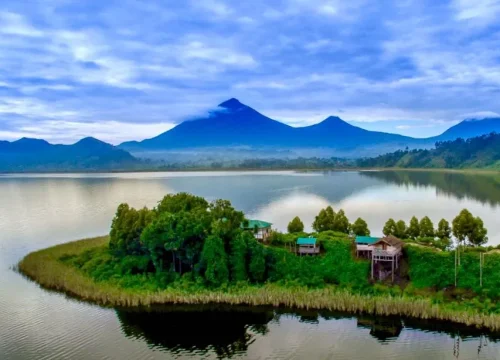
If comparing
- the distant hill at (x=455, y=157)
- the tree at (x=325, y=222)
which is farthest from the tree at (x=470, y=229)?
the distant hill at (x=455, y=157)

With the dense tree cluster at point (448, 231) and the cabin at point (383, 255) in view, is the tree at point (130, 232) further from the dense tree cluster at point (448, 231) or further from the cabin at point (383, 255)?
the dense tree cluster at point (448, 231)

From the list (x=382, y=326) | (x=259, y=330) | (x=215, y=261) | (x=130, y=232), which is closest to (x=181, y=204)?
(x=130, y=232)

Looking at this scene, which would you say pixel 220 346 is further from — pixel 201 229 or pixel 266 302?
pixel 201 229

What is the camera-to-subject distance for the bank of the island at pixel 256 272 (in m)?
20.5

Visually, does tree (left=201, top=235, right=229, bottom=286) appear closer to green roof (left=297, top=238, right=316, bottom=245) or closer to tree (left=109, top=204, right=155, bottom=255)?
green roof (left=297, top=238, right=316, bottom=245)

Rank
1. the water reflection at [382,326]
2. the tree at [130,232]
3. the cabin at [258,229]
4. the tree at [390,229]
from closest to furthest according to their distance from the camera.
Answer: the water reflection at [382,326]
the tree at [130,232]
the cabin at [258,229]
the tree at [390,229]

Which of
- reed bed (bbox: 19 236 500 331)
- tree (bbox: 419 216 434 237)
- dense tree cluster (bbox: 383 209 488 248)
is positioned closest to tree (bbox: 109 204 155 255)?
reed bed (bbox: 19 236 500 331)

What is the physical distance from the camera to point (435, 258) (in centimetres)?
2242

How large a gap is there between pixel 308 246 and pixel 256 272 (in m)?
3.54

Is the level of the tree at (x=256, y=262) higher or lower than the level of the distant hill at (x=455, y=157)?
lower

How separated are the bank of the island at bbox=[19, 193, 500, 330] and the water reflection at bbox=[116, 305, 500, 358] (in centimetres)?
57

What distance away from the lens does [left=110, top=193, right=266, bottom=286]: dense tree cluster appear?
23172mm

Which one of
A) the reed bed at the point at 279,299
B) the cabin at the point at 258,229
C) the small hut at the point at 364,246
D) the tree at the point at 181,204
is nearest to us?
the reed bed at the point at 279,299

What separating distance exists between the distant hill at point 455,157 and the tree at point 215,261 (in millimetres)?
121686
